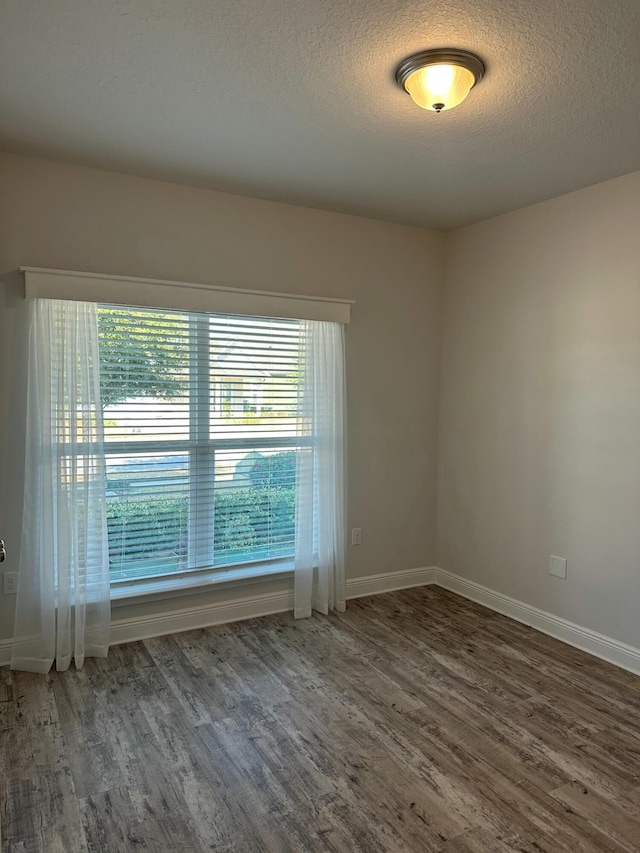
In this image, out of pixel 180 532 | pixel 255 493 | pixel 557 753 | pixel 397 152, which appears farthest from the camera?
pixel 255 493

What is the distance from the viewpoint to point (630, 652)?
10.2ft

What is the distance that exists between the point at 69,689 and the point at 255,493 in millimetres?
1493

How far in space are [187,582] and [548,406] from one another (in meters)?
2.44

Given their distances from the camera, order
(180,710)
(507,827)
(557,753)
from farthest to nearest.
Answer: (180,710) < (557,753) < (507,827)

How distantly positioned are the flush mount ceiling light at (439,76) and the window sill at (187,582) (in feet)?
9.06

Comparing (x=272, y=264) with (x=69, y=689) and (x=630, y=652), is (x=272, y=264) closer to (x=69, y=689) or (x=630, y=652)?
(x=69, y=689)

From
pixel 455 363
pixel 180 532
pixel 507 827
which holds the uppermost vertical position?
pixel 455 363

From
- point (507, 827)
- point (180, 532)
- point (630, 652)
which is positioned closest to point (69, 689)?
point (180, 532)

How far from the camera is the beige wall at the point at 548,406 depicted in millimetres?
3176

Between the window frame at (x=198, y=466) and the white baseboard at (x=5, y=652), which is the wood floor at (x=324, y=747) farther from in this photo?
the window frame at (x=198, y=466)

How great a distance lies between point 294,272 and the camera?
3768 millimetres

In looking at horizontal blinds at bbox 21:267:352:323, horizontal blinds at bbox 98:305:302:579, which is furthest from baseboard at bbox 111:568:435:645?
horizontal blinds at bbox 21:267:352:323

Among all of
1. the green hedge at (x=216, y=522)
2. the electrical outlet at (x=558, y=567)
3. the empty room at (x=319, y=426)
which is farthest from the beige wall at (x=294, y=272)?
the electrical outlet at (x=558, y=567)

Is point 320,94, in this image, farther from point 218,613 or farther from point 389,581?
point 389,581
